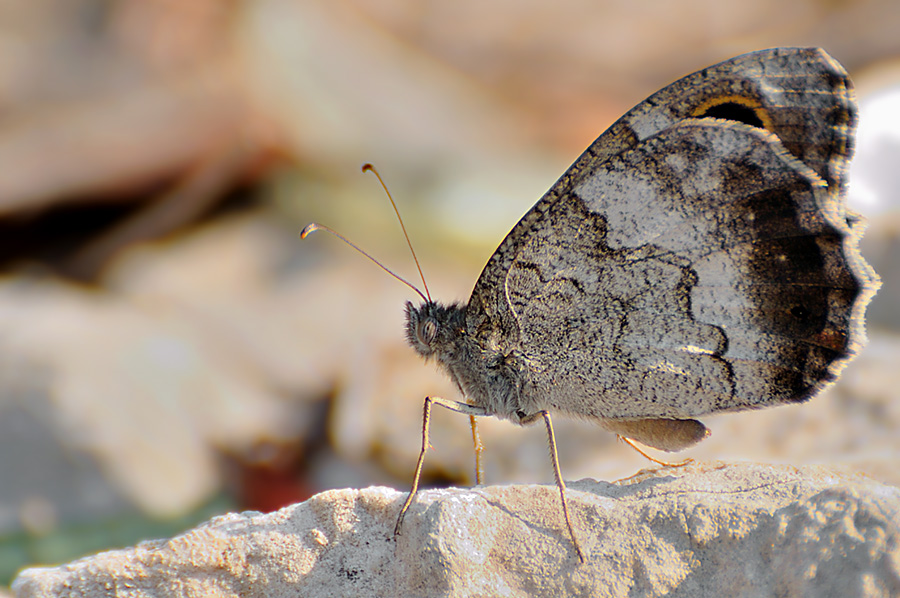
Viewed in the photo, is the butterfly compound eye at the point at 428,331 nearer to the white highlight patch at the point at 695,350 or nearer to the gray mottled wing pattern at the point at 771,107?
the gray mottled wing pattern at the point at 771,107

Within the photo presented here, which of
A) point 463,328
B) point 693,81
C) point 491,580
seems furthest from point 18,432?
point 693,81

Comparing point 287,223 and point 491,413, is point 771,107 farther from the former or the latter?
point 287,223

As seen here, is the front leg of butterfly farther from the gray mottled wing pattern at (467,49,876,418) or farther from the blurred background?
the blurred background

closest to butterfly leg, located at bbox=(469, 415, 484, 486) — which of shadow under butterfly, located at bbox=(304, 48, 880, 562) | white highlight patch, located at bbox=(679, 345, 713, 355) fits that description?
shadow under butterfly, located at bbox=(304, 48, 880, 562)

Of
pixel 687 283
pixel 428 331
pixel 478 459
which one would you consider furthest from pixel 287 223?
pixel 687 283

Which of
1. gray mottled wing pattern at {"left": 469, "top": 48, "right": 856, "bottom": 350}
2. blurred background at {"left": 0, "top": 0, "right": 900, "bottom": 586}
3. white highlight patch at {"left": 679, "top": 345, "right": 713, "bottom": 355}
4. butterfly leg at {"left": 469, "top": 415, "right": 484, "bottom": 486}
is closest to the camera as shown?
gray mottled wing pattern at {"left": 469, "top": 48, "right": 856, "bottom": 350}

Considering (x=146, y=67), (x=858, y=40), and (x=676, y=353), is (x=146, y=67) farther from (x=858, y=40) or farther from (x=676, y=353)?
(x=858, y=40)
